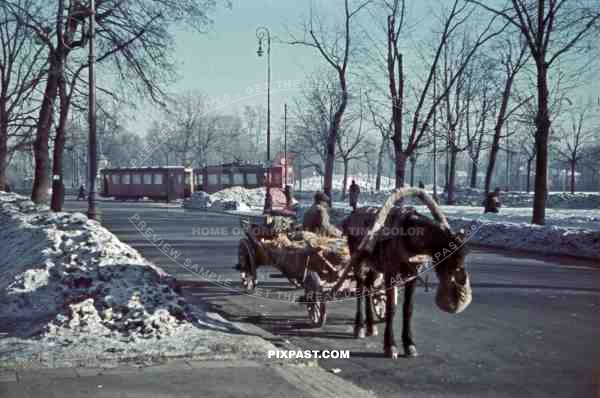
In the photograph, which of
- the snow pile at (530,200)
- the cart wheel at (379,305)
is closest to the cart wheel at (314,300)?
the cart wheel at (379,305)

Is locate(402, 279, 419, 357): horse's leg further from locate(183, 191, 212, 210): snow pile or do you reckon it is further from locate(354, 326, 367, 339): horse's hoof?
locate(183, 191, 212, 210): snow pile

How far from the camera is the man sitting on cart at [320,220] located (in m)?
10.4

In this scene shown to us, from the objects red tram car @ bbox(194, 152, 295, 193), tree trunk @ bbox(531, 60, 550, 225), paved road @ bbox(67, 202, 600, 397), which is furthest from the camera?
red tram car @ bbox(194, 152, 295, 193)

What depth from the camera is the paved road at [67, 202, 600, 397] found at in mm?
5883

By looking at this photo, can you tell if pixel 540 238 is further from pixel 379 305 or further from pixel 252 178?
pixel 252 178

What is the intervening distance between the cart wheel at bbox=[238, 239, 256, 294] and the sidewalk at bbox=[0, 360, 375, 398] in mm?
4122

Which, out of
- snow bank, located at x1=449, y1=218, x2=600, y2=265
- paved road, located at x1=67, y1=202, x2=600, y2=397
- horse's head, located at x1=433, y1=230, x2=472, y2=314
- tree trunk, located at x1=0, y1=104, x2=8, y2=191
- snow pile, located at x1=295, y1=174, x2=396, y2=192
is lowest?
paved road, located at x1=67, y1=202, x2=600, y2=397

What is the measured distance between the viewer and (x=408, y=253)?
6547 mm

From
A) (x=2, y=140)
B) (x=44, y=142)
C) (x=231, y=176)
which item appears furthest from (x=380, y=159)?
(x=231, y=176)

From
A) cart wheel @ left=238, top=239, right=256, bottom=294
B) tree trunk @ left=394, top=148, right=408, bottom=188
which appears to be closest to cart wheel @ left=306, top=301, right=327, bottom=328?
cart wheel @ left=238, top=239, right=256, bottom=294

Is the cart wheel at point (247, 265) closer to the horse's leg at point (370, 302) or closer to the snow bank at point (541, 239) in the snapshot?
the horse's leg at point (370, 302)

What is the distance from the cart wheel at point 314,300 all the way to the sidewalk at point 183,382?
6.42 feet

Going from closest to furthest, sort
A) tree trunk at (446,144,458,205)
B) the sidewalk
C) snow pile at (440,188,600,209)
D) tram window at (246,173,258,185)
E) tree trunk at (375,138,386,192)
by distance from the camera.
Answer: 1. the sidewalk
2. tree trunk at (446,144,458,205)
3. tree trunk at (375,138,386,192)
4. snow pile at (440,188,600,209)
5. tram window at (246,173,258,185)

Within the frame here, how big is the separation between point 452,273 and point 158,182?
5296cm
